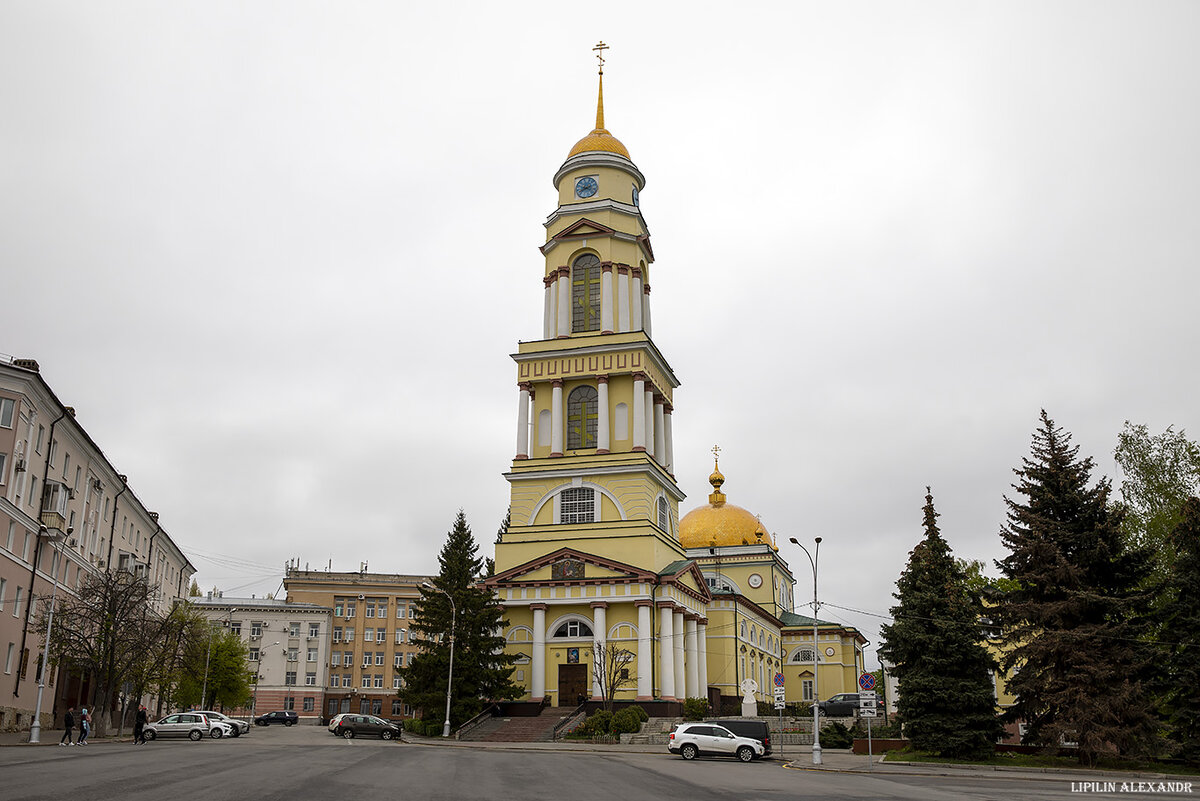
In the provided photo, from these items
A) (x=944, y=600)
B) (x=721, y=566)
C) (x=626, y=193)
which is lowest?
(x=944, y=600)

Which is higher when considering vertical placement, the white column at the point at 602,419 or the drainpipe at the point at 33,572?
the white column at the point at 602,419

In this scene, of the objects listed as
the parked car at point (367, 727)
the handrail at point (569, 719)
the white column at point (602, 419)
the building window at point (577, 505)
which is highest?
the white column at point (602, 419)

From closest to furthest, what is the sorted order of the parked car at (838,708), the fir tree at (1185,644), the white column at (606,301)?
the fir tree at (1185,644) < the white column at (606,301) < the parked car at (838,708)

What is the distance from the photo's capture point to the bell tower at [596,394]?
186 feet

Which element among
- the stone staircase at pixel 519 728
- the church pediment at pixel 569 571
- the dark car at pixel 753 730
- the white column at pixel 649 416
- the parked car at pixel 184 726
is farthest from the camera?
the white column at pixel 649 416

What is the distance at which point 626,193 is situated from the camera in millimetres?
65750

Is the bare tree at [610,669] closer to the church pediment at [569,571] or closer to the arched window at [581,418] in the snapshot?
the church pediment at [569,571]

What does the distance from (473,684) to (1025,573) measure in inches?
1146

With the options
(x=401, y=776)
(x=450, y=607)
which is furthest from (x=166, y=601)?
(x=401, y=776)

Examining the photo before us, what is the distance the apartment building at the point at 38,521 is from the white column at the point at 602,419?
28.0 m

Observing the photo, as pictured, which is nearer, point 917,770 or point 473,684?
point 917,770

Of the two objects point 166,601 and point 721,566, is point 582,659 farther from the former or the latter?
point 166,601

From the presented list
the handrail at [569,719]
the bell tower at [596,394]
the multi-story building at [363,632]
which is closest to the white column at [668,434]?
the bell tower at [596,394]

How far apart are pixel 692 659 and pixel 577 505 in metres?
11.9
